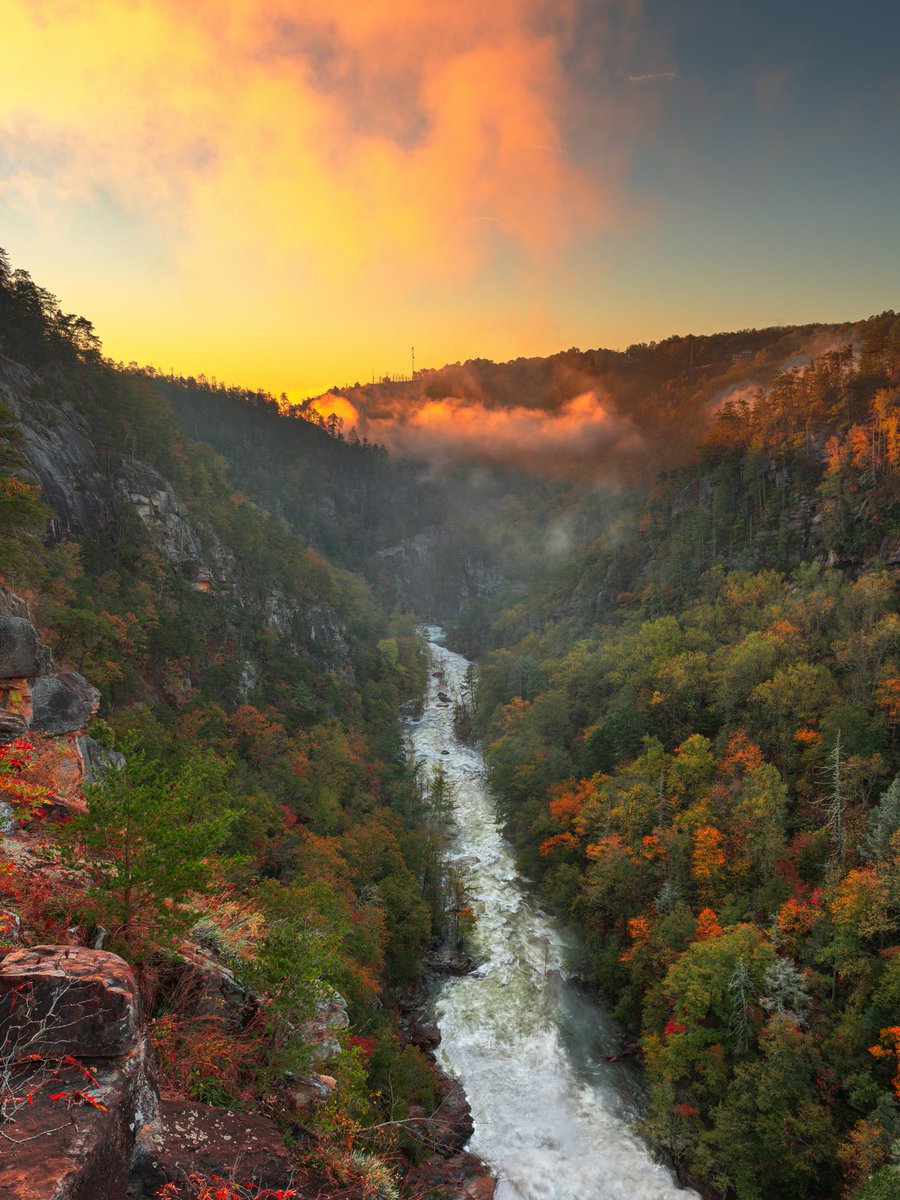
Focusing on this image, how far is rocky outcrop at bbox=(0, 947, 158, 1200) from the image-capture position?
4.75 m

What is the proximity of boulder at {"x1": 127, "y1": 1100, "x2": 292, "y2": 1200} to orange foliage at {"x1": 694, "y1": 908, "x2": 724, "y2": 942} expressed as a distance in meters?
35.2

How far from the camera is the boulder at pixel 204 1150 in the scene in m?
5.70

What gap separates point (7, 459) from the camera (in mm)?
32156

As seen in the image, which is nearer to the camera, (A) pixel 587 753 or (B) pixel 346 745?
(A) pixel 587 753

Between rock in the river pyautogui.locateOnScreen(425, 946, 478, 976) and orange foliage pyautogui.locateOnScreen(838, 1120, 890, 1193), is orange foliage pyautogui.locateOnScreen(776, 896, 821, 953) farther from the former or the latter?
rock in the river pyautogui.locateOnScreen(425, 946, 478, 976)

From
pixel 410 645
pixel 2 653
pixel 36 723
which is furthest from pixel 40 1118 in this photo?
pixel 410 645

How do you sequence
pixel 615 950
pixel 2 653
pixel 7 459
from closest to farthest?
pixel 2 653 < pixel 7 459 < pixel 615 950

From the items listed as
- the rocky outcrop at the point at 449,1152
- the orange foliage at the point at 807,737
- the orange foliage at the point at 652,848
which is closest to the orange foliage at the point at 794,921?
the orange foliage at the point at 652,848

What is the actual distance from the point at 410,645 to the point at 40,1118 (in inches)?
5108

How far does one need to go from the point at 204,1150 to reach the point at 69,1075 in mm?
1715

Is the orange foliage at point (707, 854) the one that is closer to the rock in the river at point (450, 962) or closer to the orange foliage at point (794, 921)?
the orange foliage at point (794, 921)

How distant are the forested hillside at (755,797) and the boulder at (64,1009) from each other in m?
28.6

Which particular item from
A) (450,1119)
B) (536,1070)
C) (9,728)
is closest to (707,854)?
(536,1070)

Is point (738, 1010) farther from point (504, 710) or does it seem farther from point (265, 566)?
point (265, 566)
